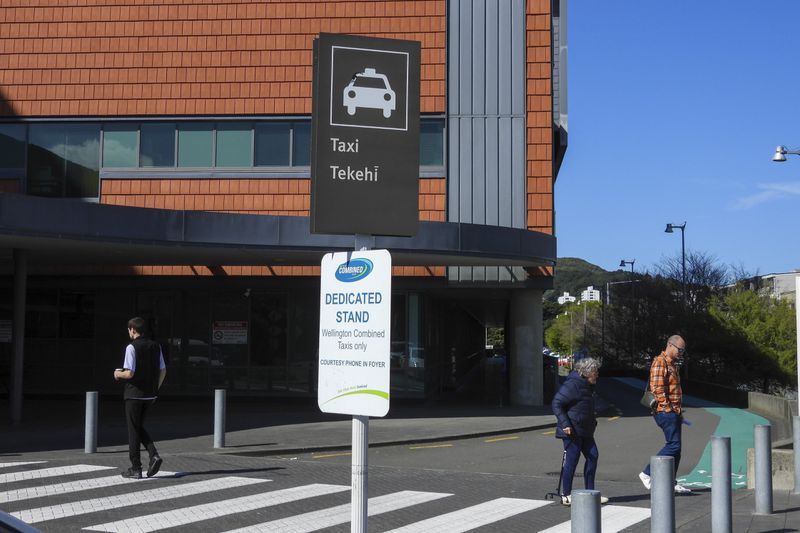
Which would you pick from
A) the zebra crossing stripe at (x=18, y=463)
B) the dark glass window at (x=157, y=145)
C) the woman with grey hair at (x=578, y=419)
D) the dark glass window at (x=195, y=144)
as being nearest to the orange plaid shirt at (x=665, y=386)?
the woman with grey hair at (x=578, y=419)

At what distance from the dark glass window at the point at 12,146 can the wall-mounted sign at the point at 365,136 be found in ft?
73.0

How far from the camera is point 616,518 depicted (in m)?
9.47

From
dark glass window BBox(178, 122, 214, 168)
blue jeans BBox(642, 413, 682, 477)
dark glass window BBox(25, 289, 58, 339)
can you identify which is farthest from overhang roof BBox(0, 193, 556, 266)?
blue jeans BBox(642, 413, 682, 477)

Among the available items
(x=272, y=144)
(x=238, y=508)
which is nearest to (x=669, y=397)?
(x=238, y=508)

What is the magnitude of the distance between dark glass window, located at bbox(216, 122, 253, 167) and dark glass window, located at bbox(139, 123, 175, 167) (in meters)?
1.30

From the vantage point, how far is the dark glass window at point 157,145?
25.2 m

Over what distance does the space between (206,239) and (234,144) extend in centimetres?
780

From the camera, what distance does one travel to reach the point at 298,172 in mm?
24594

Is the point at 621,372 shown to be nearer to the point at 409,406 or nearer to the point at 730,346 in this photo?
the point at 730,346

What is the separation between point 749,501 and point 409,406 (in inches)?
561

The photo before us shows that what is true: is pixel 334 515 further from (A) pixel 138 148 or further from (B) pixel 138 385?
(A) pixel 138 148

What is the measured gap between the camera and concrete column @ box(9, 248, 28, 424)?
17922mm

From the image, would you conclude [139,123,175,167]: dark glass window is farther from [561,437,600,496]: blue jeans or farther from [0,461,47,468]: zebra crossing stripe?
[561,437,600,496]: blue jeans

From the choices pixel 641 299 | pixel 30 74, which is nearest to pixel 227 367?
pixel 30 74
